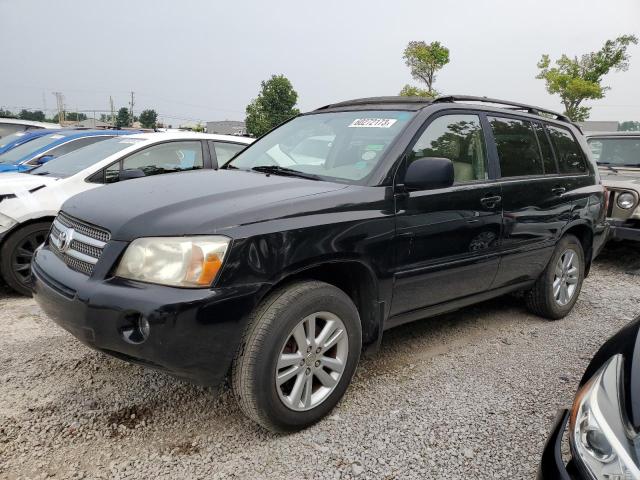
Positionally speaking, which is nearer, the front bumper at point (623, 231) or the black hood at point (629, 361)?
the black hood at point (629, 361)

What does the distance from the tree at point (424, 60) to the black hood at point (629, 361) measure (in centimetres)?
2817

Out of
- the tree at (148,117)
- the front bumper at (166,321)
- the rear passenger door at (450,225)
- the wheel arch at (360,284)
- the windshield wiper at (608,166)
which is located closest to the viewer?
the front bumper at (166,321)

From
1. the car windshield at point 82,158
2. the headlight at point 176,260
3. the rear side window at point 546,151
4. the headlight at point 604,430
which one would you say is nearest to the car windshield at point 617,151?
the rear side window at point 546,151

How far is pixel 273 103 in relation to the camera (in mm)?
54250

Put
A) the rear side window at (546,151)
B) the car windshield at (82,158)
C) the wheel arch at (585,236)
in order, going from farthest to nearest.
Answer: the car windshield at (82,158) → the wheel arch at (585,236) → the rear side window at (546,151)

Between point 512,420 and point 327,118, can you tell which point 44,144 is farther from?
point 512,420

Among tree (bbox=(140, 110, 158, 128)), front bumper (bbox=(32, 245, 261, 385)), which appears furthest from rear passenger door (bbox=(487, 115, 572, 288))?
tree (bbox=(140, 110, 158, 128))

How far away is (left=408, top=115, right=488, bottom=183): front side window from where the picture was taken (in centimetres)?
310

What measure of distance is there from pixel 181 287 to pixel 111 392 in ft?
3.72

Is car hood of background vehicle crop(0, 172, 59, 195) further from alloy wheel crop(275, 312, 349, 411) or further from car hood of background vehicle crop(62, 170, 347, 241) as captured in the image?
alloy wheel crop(275, 312, 349, 411)

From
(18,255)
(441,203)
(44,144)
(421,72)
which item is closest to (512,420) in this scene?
(441,203)

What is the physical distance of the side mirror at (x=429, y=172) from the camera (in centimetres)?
273

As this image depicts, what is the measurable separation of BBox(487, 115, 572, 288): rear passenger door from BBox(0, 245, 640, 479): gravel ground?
66 cm

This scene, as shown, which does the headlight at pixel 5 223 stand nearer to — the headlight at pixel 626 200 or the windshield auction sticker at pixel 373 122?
the windshield auction sticker at pixel 373 122
